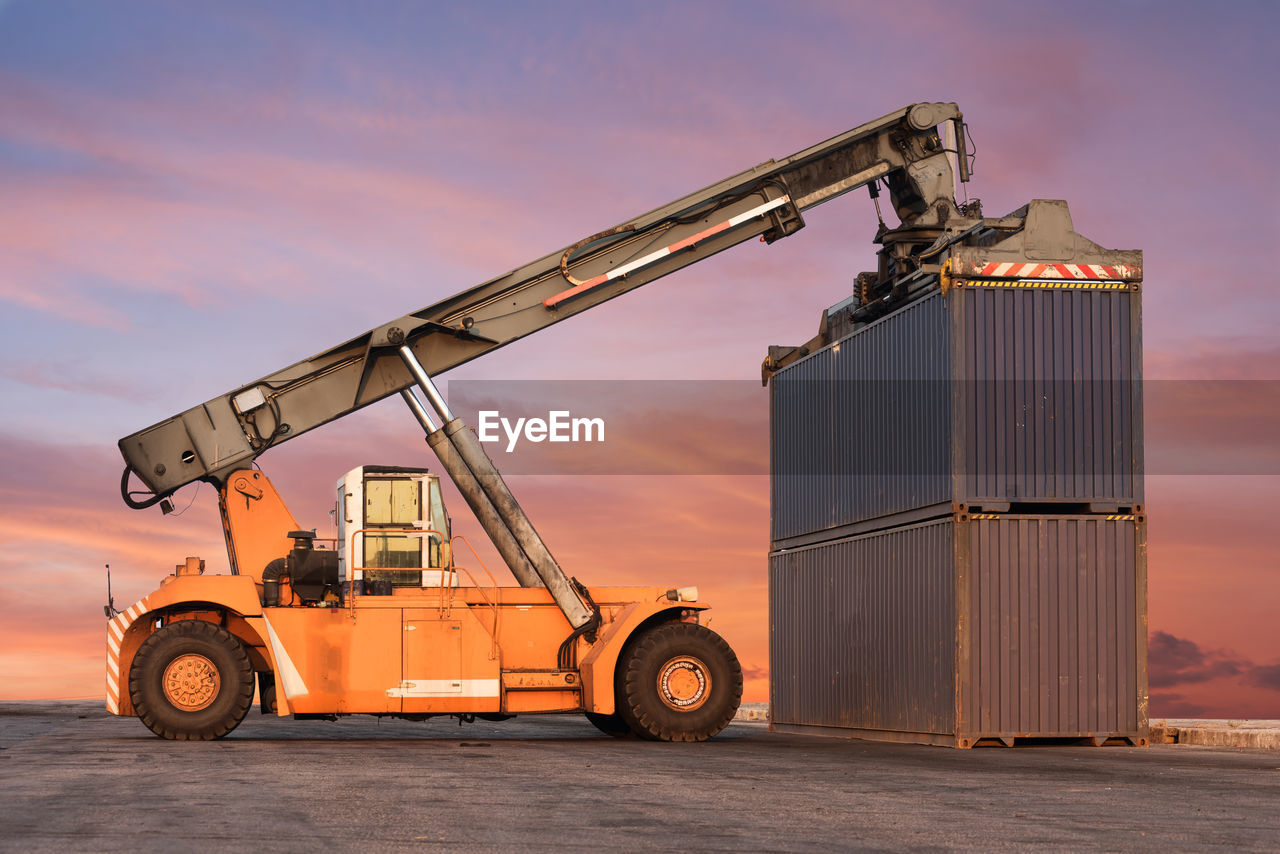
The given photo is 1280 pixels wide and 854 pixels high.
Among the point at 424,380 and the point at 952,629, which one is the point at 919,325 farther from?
the point at 424,380

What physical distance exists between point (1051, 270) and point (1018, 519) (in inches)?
133

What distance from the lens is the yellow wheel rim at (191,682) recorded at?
18.4 m

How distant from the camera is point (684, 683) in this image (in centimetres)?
1928

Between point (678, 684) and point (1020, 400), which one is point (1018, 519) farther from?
point (678, 684)

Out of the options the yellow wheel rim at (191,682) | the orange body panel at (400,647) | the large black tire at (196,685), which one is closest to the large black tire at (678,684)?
the orange body panel at (400,647)

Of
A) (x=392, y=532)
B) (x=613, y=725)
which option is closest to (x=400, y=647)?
(x=392, y=532)

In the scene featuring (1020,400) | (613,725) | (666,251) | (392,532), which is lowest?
(613,725)

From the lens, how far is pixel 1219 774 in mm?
15102

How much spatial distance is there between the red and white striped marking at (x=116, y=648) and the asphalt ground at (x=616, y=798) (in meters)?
0.98

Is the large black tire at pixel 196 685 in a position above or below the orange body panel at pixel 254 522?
below

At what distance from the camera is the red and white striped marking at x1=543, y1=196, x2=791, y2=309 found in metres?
21.1

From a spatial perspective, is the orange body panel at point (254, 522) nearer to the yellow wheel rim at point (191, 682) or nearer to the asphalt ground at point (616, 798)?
the yellow wheel rim at point (191, 682)

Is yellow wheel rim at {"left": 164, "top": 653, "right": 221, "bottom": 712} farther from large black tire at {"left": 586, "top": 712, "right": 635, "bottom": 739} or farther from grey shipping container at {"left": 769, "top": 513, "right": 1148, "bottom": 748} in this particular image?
grey shipping container at {"left": 769, "top": 513, "right": 1148, "bottom": 748}

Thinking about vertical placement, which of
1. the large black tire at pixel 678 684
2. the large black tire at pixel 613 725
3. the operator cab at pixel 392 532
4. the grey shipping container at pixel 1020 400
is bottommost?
the large black tire at pixel 613 725
